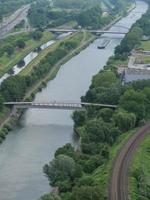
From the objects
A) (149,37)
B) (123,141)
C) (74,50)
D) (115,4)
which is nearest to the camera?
(123,141)

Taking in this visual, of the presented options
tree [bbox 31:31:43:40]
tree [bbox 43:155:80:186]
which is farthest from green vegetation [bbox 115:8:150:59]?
tree [bbox 43:155:80:186]

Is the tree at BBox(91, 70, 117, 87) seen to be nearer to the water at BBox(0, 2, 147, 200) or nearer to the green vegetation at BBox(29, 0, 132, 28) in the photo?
→ the water at BBox(0, 2, 147, 200)

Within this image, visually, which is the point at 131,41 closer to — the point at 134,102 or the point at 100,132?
the point at 134,102

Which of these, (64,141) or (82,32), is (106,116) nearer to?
(64,141)

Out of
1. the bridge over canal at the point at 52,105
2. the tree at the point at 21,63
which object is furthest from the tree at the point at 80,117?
the tree at the point at 21,63

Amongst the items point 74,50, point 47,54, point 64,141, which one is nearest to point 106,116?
point 64,141
